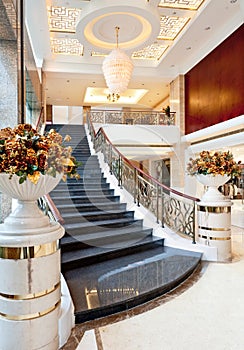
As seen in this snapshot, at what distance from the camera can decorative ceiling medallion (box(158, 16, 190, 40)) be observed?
864 centimetres

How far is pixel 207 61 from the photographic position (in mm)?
10117

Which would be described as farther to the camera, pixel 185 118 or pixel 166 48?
pixel 185 118

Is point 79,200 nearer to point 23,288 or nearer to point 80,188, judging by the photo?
point 80,188

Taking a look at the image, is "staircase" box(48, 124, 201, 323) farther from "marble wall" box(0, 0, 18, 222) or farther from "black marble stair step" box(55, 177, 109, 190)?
"marble wall" box(0, 0, 18, 222)

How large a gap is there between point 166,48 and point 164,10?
2761 mm

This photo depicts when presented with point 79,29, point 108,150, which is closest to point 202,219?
point 108,150

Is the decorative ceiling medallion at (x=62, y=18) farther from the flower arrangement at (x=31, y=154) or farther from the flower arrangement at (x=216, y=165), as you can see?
the flower arrangement at (x=31, y=154)

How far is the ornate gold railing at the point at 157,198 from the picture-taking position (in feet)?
17.0

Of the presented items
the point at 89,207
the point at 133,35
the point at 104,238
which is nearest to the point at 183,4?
the point at 133,35

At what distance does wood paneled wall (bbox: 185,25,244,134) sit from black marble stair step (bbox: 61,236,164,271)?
214 inches

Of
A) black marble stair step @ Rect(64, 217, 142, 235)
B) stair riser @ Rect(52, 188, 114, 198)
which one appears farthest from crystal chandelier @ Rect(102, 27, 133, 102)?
black marble stair step @ Rect(64, 217, 142, 235)

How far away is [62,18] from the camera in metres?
8.68

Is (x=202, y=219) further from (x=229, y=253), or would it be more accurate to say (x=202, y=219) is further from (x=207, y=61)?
(x=207, y=61)

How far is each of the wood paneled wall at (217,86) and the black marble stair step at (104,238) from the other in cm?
530
